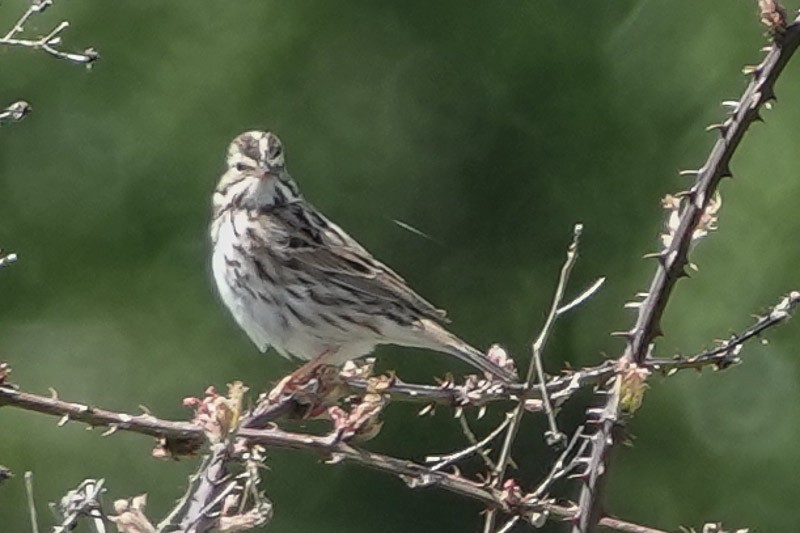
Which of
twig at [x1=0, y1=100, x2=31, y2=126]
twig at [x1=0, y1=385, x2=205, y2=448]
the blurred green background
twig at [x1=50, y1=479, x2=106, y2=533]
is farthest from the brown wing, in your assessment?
the blurred green background

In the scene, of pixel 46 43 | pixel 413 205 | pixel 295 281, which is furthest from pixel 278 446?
pixel 413 205

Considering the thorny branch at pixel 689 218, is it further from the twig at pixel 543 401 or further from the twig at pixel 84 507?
the twig at pixel 84 507

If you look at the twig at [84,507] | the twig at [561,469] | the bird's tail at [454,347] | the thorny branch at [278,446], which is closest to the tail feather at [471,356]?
the bird's tail at [454,347]

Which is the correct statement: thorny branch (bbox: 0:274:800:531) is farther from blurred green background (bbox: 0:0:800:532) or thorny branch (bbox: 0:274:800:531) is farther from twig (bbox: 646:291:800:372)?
blurred green background (bbox: 0:0:800:532)

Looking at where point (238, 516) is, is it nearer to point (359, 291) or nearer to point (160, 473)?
point (359, 291)

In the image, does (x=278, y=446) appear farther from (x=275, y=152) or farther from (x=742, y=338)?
(x=275, y=152)

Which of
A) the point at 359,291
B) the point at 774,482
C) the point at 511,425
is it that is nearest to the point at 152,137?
the point at 774,482
